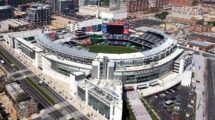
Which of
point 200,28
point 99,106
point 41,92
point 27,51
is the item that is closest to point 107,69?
point 99,106

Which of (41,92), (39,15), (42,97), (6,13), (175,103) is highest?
(6,13)

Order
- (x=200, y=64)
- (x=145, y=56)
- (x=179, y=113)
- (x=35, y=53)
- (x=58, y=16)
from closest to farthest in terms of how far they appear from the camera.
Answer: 1. (x=179, y=113)
2. (x=145, y=56)
3. (x=35, y=53)
4. (x=200, y=64)
5. (x=58, y=16)

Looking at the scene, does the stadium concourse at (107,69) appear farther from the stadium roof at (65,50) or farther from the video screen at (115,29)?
the video screen at (115,29)

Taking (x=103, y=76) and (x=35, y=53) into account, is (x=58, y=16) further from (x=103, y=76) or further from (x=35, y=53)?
(x=103, y=76)

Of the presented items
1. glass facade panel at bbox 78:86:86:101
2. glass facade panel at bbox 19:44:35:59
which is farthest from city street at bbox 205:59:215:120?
glass facade panel at bbox 19:44:35:59

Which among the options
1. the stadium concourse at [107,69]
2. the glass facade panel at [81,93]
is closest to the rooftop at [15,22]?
the stadium concourse at [107,69]

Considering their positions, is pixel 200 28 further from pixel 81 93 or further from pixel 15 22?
pixel 81 93

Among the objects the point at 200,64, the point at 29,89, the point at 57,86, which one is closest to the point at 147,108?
the point at 57,86

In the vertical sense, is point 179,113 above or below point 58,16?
below

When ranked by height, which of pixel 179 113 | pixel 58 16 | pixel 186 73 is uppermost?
pixel 58 16
